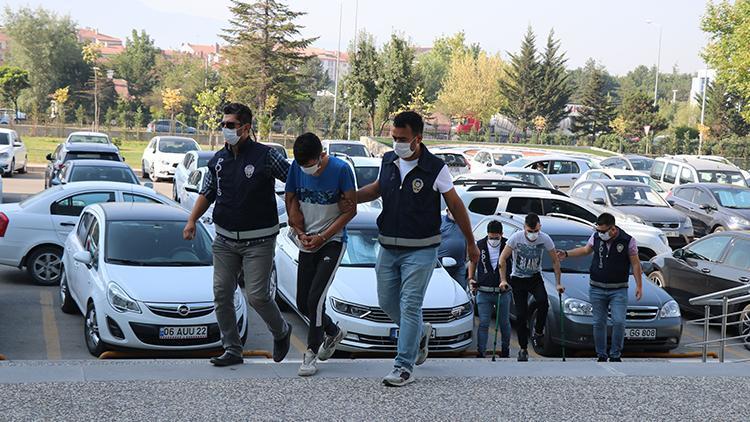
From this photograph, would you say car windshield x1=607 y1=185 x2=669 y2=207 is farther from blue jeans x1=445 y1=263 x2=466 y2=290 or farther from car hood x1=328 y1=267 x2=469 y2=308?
car hood x1=328 y1=267 x2=469 y2=308

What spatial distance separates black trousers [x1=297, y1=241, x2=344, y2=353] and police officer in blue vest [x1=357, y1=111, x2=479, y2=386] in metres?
0.38

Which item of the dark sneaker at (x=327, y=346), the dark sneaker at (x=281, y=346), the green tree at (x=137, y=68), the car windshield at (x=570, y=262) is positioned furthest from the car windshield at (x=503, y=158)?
the green tree at (x=137, y=68)

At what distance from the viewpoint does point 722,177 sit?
27.0 meters

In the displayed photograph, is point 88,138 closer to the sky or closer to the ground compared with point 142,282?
closer to the sky

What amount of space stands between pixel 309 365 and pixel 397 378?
0.68 m

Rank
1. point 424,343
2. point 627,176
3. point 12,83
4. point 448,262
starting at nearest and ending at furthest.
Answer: point 424,343 < point 448,262 < point 627,176 < point 12,83

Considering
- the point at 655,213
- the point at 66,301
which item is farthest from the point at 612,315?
the point at 655,213

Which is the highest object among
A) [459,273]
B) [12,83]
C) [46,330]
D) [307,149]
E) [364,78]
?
[364,78]

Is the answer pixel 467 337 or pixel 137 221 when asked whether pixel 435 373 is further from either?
pixel 137 221

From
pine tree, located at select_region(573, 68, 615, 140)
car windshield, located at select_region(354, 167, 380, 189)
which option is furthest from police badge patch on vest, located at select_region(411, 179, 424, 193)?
pine tree, located at select_region(573, 68, 615, 140)

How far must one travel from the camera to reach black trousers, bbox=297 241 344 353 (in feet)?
21.0

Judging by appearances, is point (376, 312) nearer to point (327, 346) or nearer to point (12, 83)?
point (327, 346)

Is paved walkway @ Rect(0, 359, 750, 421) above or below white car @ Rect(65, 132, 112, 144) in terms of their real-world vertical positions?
below

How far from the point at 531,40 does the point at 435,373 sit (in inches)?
3313
